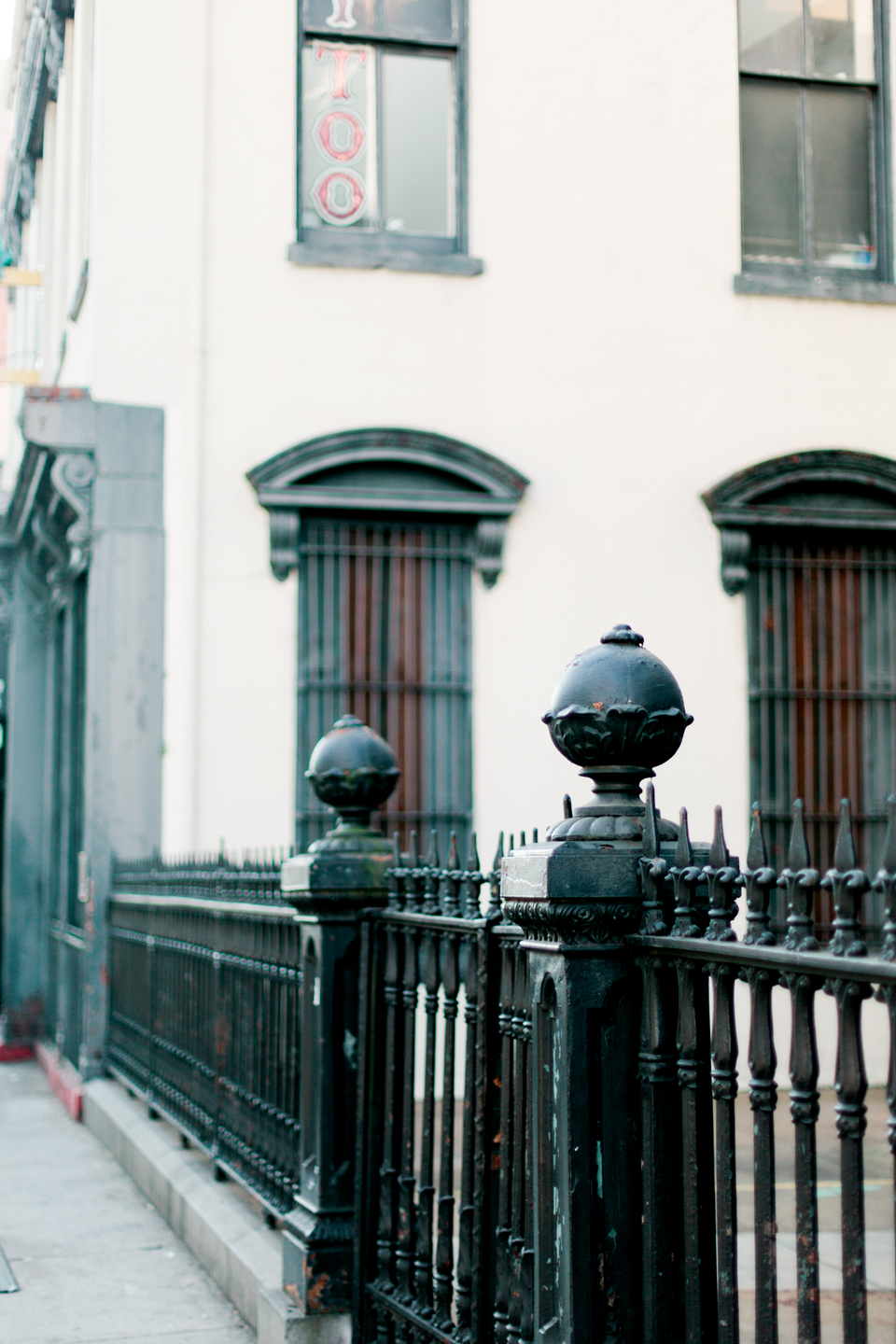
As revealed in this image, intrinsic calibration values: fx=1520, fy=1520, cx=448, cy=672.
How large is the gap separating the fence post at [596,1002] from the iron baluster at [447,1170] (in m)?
0.81

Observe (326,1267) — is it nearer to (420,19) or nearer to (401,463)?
(401,463)

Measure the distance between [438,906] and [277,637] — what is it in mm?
5400

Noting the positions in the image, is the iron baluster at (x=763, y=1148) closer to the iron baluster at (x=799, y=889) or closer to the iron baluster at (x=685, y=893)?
the iron baluster at (x=799, y=889)

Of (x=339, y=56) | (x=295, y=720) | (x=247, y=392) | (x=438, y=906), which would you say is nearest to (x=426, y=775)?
(x=295, y=720)

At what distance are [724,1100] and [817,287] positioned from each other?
840 cm

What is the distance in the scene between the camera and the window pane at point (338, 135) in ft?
31.8

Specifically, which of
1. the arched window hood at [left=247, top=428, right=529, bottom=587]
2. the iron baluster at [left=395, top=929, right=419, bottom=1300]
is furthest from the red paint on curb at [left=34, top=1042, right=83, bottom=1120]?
the iron baluster at [left=395, top=929, right=419, bottom=1300]

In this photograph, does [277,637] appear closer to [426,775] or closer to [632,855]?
[426,775]

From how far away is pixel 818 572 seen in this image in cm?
991

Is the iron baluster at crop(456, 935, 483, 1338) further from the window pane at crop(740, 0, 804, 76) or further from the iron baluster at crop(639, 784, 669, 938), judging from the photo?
the window pane at crop(740, 0, 804, 76)

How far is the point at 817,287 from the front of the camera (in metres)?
10.0

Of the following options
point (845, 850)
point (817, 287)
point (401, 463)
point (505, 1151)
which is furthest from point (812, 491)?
point (845, 850)

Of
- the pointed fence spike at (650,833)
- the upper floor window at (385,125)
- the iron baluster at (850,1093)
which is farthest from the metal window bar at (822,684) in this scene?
the iron baluster at (850,1093)

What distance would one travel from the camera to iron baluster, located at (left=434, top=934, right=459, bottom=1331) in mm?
3748
